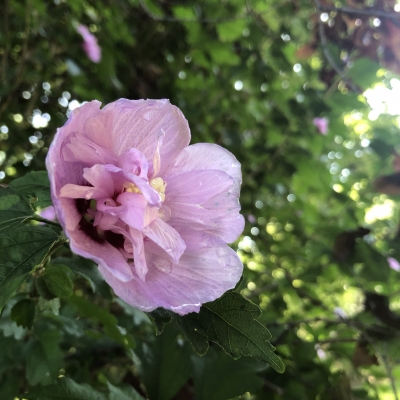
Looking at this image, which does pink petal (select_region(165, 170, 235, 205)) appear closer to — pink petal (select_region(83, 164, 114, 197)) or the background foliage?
pink petal (select_region(83, 164, 114, 197))

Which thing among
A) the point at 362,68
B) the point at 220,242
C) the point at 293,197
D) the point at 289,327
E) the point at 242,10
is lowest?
the point at 293,197

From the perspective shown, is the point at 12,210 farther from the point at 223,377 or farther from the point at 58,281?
the point at 223,377

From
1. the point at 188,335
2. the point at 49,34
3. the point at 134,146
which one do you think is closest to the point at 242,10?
the point at 49,34

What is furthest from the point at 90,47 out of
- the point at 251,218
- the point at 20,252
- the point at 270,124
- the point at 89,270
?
the point at 20,252

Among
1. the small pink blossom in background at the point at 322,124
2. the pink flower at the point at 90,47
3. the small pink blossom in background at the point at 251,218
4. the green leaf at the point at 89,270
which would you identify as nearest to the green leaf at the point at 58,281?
the green leaf at the point at 89,270

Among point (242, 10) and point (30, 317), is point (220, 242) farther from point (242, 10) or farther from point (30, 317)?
point (242, 10)
